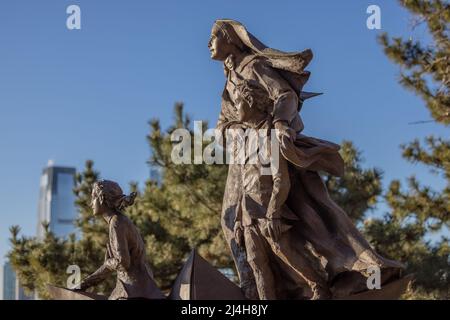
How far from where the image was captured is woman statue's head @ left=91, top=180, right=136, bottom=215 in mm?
6160

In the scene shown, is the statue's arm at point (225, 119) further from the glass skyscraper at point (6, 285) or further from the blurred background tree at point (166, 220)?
the glass skyscraper at point (6, 285)

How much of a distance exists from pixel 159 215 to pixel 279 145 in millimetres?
7516

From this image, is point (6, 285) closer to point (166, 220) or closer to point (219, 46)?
point (166, 220)

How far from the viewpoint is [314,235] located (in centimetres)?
630

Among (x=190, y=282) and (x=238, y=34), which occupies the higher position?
(x=238, y=34)

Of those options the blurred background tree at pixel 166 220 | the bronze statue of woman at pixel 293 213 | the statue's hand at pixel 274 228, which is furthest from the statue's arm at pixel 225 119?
the blurred background tree at pixel 166 220

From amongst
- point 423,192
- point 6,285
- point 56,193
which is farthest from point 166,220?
point 56,193

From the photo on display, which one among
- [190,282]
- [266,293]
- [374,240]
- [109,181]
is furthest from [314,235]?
[374,240]

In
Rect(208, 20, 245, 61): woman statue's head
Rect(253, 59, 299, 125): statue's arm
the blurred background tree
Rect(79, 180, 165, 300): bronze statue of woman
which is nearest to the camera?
Rect(79, 180, 165, 300): bronze statue of woman

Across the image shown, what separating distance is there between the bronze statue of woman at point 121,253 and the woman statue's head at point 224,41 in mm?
1473

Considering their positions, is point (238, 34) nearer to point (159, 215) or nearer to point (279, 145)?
point (279, 145)

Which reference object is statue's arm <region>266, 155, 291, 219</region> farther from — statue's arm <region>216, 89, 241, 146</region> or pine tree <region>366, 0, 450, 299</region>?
pine tree <region>366, 0, 450, 299</region>

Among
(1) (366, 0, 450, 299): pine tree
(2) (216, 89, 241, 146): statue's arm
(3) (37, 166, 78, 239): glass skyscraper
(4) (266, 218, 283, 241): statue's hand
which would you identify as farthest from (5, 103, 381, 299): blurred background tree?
(3) (37, 166, 78, 239): glass skyscraper
